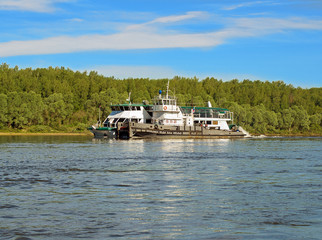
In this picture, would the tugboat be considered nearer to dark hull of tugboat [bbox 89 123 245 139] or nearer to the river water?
dark hull of tugboat [bbox 89 123 245 139]

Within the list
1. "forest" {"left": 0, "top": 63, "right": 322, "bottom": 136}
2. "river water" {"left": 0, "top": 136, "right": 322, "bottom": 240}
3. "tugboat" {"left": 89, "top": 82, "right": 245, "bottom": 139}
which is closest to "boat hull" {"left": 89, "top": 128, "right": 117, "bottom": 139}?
"tugboat" {"left": 89, "top": 82, "right": 245, "bottom": 139}

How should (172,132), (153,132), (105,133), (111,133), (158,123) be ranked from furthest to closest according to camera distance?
1. (158,123)
2. (105,133)
3. (111,133)
4. (172,132)
5. (153,132)

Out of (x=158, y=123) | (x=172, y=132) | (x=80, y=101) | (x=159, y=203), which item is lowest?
(x=159, y=203)

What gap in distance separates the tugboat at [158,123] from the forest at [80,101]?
19.8 m

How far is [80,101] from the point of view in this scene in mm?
166500

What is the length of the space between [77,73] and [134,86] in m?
25.9

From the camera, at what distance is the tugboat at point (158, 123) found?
8931 centimetres

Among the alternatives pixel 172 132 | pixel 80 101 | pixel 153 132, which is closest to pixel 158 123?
pixel 172 132

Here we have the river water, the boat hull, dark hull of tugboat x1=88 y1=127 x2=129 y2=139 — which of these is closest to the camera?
the river water

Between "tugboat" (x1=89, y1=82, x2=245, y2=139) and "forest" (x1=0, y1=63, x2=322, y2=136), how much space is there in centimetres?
1984

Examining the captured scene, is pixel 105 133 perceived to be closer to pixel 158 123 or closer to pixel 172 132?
pixel 158 123

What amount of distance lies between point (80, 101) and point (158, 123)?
77.4 metres

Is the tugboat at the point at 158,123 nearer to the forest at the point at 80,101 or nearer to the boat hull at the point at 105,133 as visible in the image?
the boat hull at the point at 105,133

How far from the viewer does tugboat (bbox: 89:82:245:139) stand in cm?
8931
